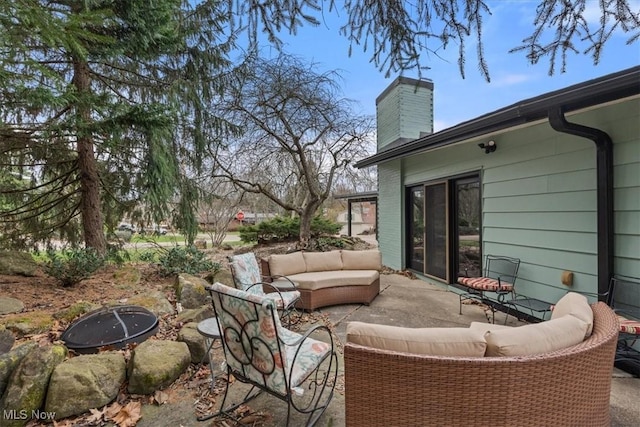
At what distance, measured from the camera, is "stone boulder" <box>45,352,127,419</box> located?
7.13 ft

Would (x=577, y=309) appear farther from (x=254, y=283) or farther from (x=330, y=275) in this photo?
(x=330, y=275)

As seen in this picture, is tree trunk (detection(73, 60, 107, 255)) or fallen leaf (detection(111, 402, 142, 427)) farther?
tree trunk (detection(73, 60, 107, 255))

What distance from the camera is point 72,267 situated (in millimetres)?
4293

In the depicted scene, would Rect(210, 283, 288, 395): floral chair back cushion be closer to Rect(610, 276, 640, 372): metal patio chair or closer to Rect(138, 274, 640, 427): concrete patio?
Rect(138, 274, 640, 427): concrete patio

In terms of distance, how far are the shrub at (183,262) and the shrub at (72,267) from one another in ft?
3.61

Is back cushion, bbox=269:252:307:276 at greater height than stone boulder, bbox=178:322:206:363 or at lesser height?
greater

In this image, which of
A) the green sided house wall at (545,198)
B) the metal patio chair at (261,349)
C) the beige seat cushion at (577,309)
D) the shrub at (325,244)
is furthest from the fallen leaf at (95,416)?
the shrub at (325,244)

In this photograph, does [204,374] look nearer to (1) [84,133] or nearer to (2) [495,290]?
(1) [84,133]

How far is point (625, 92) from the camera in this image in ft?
8.45

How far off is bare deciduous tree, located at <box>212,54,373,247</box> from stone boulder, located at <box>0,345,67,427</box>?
531cm

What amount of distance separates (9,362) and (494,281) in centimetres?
499

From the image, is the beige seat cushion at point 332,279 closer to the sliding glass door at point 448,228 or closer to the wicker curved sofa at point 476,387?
the sliding glass door at point 448,228

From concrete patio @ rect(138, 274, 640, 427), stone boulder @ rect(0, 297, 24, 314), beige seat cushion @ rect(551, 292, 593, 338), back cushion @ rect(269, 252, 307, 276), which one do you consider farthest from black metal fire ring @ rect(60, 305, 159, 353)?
beige seat cushion @ rect(551, 292, 593, 338)

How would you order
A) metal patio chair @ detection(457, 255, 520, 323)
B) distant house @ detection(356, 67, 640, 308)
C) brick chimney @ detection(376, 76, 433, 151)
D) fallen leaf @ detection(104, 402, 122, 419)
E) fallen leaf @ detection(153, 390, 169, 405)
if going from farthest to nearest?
brick chimney @ detection(376, 76, 433, 151), metal patio chair @ detection(457, 255, 520, 323), distant house @ detection(356, 67, 640, 308), fallen leaf @ detection(153, 390, 169, 405), fallen leaf @ detection(104, 402, 122, 419)
